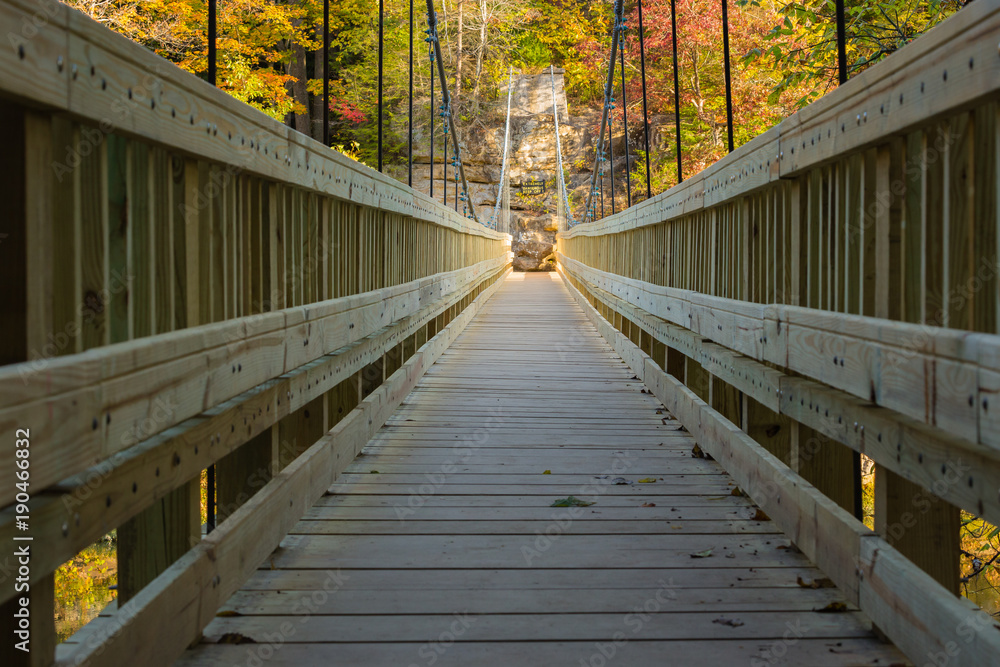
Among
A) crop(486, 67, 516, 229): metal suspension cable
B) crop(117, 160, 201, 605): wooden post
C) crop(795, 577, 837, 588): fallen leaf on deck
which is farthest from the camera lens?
Result: crop(486, 67, 516, 229): metal suspension cable

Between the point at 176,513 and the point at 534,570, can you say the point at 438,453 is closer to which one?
the point at 534,570

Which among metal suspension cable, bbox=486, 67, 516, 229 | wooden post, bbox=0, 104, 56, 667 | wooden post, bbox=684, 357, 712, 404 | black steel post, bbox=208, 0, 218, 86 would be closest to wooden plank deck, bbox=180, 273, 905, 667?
wooden post, bbox=684, 357, 712, 404

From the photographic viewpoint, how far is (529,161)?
2723 centimetres

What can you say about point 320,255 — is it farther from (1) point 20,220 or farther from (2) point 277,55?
(2) point 277,55

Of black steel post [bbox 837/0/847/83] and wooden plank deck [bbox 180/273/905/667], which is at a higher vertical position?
black steel post [bbox 837/0/847/83]

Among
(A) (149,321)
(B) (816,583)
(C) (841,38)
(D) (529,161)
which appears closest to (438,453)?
(B) (816,583)

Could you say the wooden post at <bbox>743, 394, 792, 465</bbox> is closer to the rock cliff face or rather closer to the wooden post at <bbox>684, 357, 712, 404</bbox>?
the wooden post at <bbox>684, 357, 712, 404</bbox>

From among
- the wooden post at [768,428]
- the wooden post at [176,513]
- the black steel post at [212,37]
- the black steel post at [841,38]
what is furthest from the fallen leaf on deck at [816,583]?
the black steel post at [212,37]

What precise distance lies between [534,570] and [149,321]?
124cm

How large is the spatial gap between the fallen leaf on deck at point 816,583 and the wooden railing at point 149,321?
1410 millimetres

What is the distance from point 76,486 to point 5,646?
0.23 metres

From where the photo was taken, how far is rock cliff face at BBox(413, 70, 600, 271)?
25.8 m

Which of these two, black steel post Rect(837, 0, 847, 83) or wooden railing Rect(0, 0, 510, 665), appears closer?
wooden railing Rect(0, 0, 510, 665)

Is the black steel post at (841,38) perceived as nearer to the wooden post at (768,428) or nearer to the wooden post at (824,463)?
the wooden post at (824,463)
